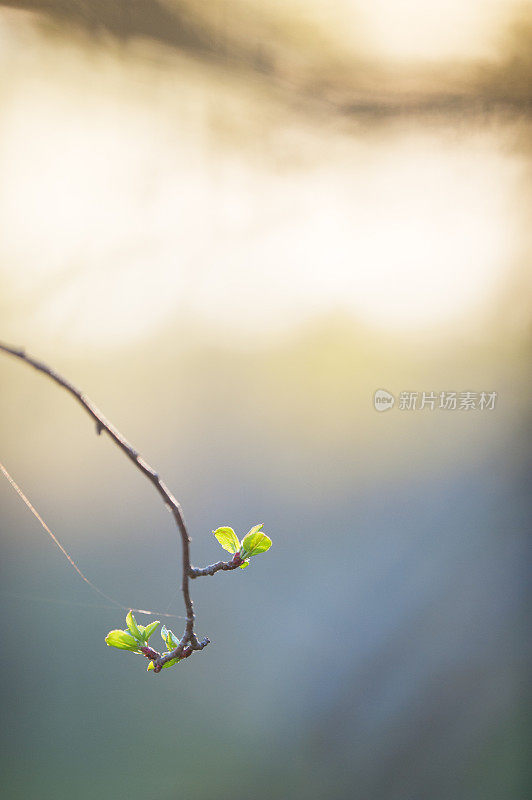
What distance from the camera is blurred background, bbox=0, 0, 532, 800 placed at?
2.86 feet

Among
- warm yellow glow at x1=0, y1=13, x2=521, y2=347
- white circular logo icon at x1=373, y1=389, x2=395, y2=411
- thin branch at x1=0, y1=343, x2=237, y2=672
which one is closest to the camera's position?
thin branch at x1=0, y1=343, x2=237, y2=672

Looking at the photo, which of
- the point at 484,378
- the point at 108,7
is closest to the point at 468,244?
the point at 484,378

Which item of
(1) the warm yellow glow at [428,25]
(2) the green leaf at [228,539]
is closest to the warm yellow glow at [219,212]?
(1) the warm yellow glow at [428,25]

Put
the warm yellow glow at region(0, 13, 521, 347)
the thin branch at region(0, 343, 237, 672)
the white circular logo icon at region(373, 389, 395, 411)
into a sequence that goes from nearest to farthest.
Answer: the thin branch at region(0, 343, 237, 672), the warm yellow glow at region(0, 13, 521, 347), the white circular logo icon at region(373, 389, 395, 411)

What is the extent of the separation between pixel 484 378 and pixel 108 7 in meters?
0.83

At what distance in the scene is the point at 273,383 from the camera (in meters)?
0.96

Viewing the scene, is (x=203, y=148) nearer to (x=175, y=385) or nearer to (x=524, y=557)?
(x=175, y=385)

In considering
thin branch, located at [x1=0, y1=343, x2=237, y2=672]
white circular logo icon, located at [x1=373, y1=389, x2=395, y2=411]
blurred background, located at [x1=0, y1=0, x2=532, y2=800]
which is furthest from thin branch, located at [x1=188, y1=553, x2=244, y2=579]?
white circular logo icon, located at [x1=373, y1=389, x2=395, y2=411]

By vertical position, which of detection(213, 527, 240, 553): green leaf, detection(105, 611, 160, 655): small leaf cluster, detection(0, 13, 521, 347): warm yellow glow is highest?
detection(0, 13, 521, 347): warm yellow glow

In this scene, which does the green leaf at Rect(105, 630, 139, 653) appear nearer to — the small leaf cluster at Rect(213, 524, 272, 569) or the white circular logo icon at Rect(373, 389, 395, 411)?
the small leaf cluster at Rect(213, 524, 272, 569)

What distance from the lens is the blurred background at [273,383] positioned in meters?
0.87

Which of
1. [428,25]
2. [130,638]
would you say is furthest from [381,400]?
[130,638]

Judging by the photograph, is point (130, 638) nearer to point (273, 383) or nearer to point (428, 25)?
point (273, 383)

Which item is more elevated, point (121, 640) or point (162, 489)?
point (162, 489)
